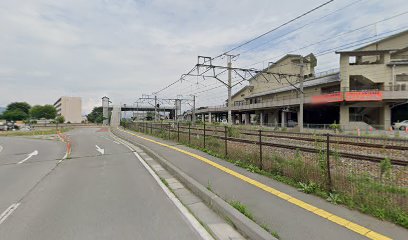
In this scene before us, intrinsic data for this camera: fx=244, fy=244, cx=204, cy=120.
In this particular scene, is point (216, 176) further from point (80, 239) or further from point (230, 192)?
point (80, 239)

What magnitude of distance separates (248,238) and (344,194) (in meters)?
2.59

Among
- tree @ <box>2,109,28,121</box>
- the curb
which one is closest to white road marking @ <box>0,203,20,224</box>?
the curb

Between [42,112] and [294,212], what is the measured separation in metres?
148

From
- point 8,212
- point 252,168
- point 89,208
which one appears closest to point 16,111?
point 8,212

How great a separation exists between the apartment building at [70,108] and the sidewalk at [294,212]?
161 meters

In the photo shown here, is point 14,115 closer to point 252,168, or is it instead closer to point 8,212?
point 8,212

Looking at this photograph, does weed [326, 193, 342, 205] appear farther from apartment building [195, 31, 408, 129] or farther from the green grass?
apartment building [195, 31, 408, 129]

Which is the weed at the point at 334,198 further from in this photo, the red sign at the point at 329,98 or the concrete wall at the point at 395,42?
Result: the concrete wall at the point at 395,42

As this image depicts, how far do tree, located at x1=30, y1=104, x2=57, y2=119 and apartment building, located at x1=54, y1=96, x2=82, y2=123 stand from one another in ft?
46.2

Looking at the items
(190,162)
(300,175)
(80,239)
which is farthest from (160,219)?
(190,162)

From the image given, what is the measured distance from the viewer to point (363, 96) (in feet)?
112

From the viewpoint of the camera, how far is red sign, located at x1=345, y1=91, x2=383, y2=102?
110ft

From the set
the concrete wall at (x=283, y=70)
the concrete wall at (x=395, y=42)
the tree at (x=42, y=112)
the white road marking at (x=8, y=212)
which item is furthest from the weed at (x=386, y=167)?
the tree at (x=42, y=112)

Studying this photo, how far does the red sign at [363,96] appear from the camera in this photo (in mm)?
33594
